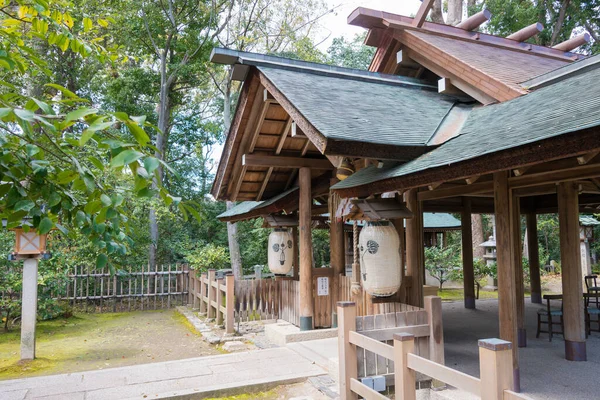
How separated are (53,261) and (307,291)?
299 inches

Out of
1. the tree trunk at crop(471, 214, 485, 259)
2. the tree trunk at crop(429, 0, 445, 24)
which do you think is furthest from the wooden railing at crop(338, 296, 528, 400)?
the tree trunk at crop(471, 214, 485, 259)

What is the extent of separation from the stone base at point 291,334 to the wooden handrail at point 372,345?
3.38 meters

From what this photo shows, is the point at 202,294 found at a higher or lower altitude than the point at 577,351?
higher

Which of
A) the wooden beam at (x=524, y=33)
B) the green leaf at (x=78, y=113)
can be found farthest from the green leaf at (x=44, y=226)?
the wooden beam at (x=524, y=33)

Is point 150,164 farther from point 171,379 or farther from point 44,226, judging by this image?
point 171,379

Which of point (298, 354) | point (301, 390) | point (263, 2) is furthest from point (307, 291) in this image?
point (263, 2)

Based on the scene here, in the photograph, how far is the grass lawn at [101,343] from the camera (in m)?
7.26

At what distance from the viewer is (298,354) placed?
688cm

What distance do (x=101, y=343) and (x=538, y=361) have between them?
797cm

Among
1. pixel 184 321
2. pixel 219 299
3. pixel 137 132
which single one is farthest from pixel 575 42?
pixel 137 132

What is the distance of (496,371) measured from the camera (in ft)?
9.20

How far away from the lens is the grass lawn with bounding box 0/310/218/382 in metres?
7.26

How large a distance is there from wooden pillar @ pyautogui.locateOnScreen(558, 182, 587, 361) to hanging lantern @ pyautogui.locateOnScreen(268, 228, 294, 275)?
17.1 feet

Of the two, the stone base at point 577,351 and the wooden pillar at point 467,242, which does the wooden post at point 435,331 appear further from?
the wooden pillar at point 467,242
